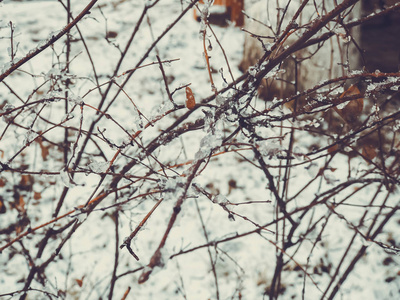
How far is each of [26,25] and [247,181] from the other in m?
5.59

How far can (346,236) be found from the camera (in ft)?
8.43

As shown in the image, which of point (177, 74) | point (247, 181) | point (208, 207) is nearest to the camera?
point (208, 207)

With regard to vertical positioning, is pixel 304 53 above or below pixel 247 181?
above

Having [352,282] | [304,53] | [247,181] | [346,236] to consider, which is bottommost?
[352,282]

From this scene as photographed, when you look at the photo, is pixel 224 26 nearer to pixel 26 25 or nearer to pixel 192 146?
pixel 192 146

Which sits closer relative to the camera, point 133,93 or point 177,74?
point 133,93

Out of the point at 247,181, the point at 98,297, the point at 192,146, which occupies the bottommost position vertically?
the point at 98,297

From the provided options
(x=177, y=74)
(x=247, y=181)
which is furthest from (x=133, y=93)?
(x=247, y=181)

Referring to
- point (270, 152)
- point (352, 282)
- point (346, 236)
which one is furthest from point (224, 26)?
point (270, 152)

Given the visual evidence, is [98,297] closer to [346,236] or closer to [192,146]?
[192,146]

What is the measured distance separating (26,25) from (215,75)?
410 centimetres

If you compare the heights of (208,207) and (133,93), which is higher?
(133,93)

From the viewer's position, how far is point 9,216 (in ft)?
8.67

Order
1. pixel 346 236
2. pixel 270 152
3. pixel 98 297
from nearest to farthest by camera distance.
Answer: pixel 270 152
pixel 98 297
pixel 346 236
